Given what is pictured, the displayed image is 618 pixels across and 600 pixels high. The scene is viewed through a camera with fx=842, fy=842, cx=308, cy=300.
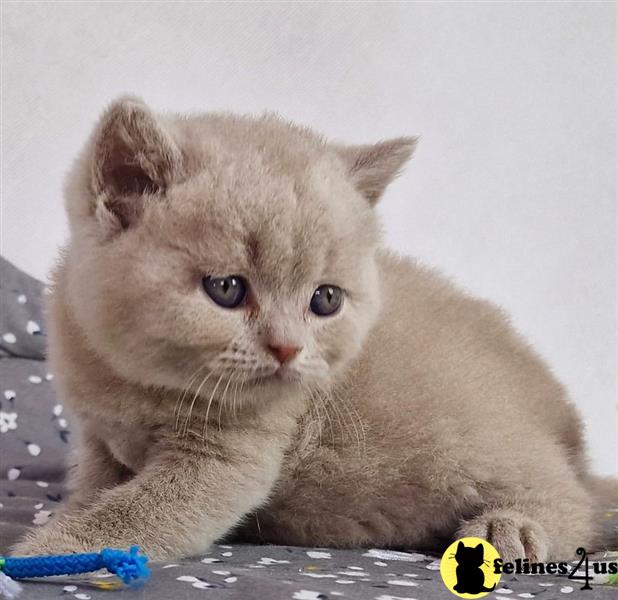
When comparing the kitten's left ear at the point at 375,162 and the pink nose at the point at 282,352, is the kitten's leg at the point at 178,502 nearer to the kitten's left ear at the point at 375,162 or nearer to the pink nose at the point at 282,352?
the pink nose at the point at 282,352

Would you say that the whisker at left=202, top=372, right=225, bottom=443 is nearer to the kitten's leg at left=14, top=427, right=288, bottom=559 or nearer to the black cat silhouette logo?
the kitten's leg at left=14, top=427, right=288, bottom=559

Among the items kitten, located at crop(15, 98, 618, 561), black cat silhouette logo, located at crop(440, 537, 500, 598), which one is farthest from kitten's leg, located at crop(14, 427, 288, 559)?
black cat silhouette logo, located at crop(440, 537, 500, 598)

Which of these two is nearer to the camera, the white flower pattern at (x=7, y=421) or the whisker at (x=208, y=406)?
the whisker at (x=208, y=406)

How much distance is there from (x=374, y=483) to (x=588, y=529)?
0.33 metres

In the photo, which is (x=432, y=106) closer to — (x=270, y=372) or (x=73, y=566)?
(x=270, y=372)

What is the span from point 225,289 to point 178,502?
273mm

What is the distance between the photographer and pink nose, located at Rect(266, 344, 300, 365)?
1.00 metres

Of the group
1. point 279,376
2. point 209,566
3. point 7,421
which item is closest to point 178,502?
point 209,566

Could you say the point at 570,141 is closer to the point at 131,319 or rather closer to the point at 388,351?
the point at 388,351

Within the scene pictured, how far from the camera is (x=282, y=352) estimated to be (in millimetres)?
1004

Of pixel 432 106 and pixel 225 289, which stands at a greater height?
pixel 432 106

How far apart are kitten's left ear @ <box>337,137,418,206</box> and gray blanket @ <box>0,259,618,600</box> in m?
0.52

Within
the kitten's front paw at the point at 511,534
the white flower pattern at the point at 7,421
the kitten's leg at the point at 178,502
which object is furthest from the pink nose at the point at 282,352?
the white flower pattern at the point at 7,421

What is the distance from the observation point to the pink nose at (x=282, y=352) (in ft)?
3.29
